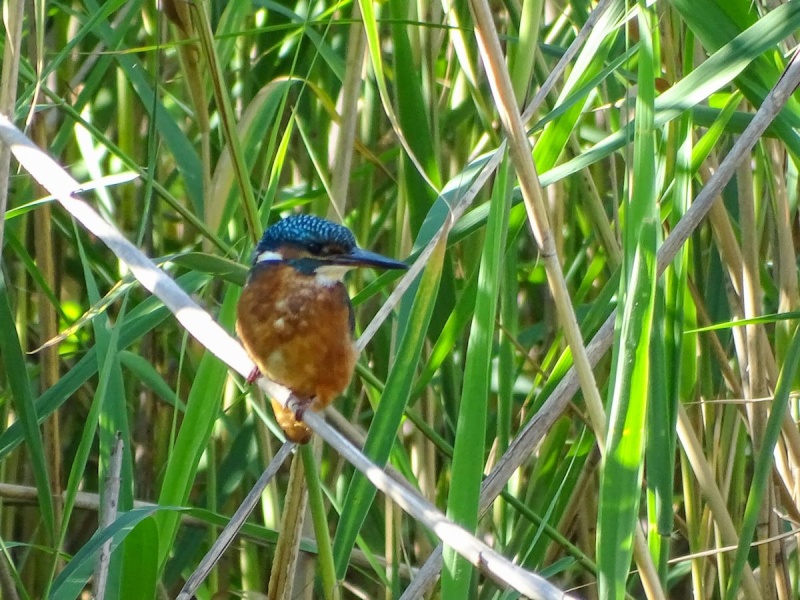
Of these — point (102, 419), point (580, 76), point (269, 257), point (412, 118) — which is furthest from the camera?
point (269, 257)

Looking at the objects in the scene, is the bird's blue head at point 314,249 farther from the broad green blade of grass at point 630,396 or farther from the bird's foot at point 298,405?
the broad green blade of grass at point 630,396

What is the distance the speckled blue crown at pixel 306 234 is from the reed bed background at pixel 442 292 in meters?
0.06

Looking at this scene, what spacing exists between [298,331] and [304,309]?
0.15ft

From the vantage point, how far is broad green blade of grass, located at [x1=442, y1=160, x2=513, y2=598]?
3.69 feet

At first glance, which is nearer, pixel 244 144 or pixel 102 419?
pixel 102 419

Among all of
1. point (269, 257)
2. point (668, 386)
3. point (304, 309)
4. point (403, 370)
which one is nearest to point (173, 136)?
point (269, 257)

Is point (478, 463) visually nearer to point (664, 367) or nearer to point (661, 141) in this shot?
point (664, 367)

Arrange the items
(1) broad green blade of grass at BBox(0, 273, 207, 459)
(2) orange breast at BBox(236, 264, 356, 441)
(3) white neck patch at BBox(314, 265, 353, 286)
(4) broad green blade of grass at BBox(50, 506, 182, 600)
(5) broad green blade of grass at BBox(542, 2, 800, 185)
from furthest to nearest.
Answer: (3) white neck patch at BBox(314, 265, 353, 286) < (2) orange breast at BBox(236, 264, 356, 441) < (1) broad green blade of grass at BBox(0, 273, 207, 459) < (5) broad green blade of grass at BBox(542, 2, 800, 185) < (4) broad green blade of grass at BBox(50, 506, 182, 600)

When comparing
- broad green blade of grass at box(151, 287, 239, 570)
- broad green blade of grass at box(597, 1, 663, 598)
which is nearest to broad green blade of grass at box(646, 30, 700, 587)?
broad green blade of grass at box(597, 1, 663, 598)

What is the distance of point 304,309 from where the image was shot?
178cm

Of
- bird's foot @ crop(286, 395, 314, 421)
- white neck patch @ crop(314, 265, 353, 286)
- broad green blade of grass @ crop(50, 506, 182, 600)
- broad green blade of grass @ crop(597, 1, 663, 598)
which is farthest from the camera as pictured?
white neck patch @ crop(314, 265, 353, 286)

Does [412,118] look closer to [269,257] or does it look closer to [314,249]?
[314,249]

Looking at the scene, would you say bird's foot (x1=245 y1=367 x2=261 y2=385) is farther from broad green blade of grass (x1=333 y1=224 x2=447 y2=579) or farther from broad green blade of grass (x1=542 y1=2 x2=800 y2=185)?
broad green blade of grass (x1=542 y1=2 x2=800 y2=185)

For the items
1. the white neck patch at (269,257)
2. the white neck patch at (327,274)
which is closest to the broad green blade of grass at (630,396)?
the white neck patch at (327,274)
